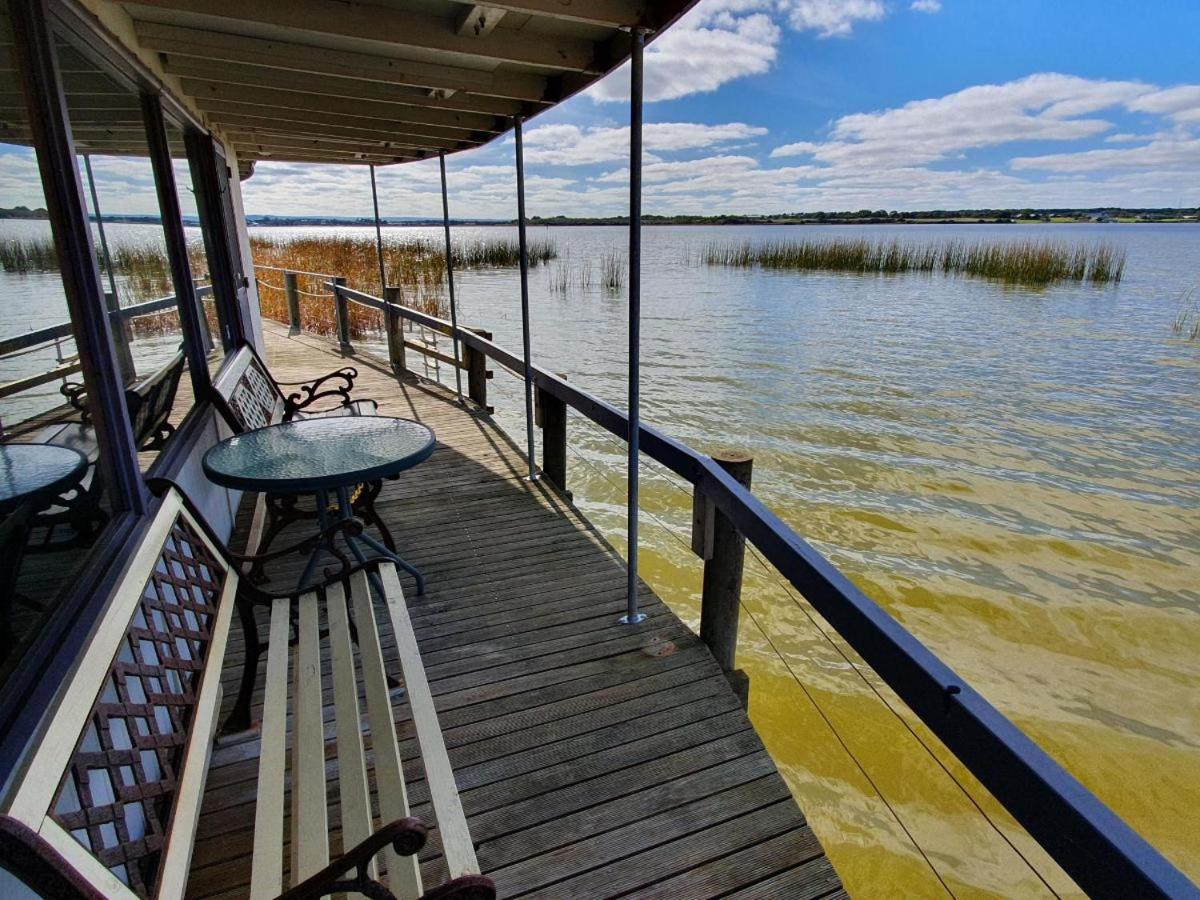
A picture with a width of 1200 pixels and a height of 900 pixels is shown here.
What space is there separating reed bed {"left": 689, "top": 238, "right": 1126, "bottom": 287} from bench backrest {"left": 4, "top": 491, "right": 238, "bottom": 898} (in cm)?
2289

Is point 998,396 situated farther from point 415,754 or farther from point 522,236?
point 415,754

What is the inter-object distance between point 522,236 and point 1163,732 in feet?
13.3

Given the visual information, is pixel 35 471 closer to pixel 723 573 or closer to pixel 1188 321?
pixel 723 573

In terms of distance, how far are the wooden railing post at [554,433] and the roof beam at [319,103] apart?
5.44 feet

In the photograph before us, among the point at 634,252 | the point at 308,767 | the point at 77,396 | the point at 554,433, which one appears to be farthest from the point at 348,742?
the point at 554,433

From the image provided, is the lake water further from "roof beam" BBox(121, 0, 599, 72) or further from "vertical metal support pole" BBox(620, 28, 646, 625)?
"vertical metal support pole" BBox(620, 28, 646, 625)

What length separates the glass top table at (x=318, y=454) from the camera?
2.26 meters

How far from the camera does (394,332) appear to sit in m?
6.98

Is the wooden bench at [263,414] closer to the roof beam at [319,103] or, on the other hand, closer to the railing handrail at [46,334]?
the railing handrail at [46,334]

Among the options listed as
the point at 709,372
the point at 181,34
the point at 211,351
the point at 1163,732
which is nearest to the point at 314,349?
the point at 211,351

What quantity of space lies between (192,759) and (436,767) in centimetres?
52

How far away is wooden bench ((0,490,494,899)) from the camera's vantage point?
906 mm

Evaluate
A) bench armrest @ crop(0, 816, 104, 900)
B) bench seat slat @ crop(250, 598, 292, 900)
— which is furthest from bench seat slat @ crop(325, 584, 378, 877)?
bench armrest @ crop(0, 816, 104, 900)

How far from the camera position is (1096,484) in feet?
19.0
